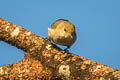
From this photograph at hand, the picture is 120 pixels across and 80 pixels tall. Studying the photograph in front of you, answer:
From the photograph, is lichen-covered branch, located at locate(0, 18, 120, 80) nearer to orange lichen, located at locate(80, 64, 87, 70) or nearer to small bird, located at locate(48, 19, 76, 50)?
orange lichen, located at locate(80, 64, 87, 70)

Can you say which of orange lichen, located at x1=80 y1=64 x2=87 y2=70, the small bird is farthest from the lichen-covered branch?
the small bird

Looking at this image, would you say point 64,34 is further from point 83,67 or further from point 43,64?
point 83,67

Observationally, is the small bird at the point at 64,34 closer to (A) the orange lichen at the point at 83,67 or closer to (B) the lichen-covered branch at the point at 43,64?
(B) the lichen-covered branch at the point at 43,64

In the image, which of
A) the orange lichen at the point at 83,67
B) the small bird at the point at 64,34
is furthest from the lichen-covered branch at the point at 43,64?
the small bird at the point at 64,34

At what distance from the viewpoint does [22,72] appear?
291 centimetres

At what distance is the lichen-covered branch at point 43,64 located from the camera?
104 inches

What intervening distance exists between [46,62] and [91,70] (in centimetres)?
51

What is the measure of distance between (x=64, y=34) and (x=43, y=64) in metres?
0.86

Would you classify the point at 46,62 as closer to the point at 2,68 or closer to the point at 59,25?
the point at 2,68

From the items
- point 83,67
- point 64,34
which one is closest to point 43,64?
point 83,67

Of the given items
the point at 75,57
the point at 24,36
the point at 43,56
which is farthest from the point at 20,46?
the point at 75,57

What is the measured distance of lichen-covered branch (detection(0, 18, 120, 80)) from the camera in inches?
104

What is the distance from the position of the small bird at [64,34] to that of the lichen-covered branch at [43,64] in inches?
22.6

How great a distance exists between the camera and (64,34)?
3723 mm
